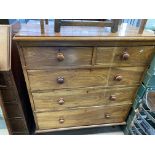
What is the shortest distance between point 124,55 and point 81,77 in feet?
0.96

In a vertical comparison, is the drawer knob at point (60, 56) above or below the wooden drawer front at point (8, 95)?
above

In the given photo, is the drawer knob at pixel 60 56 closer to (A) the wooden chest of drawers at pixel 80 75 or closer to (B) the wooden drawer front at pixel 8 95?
(A) the wooden chest of drawers at pixel 80 75

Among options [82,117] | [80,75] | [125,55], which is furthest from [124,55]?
[82,117]

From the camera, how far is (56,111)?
107 centimetres

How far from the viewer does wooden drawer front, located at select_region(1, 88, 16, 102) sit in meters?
0.90

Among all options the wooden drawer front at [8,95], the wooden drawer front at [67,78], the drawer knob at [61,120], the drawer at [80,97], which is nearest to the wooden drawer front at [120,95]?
the drawer at [80,97]

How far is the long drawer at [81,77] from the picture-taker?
2.86 feet

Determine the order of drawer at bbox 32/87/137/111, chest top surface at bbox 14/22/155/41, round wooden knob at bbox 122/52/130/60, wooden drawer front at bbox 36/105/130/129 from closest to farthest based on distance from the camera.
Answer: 1. chest top surface at bbox 14/22/155/41
2. round wooden knob at bbox 122/52/130/60
3. drawer at bbox 32/87/137/111
4. wooden drawer front at bbox 36/105/130/129

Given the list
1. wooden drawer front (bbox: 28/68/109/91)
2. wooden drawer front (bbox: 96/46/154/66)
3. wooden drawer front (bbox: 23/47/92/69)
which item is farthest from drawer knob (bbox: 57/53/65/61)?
wooden drawer front (bbox: 96/46/154/66)

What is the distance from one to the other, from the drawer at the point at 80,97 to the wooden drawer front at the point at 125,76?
55mm

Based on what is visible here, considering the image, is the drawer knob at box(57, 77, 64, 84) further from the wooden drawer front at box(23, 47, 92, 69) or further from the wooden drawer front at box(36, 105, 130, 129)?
the wooden drawer front at box(36, 105, 130, 129)

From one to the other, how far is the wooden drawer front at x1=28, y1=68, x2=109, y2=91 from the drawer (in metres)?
0.05

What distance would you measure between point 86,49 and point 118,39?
7.2 inches
